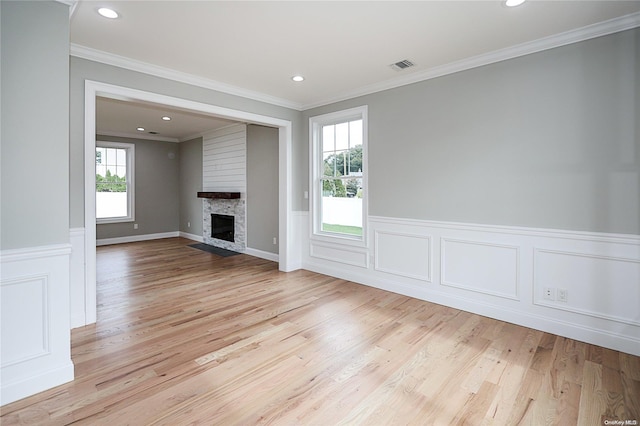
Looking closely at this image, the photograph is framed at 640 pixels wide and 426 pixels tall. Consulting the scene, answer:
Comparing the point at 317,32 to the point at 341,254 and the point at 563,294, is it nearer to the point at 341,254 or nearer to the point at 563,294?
the point at 341,254

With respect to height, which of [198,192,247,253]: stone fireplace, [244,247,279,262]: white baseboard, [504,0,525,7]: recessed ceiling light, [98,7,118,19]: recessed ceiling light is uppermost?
[98,7,118,19]: recessed ceiling light

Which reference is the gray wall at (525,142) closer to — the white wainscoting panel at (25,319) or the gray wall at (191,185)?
the white wainscoting panel at (25,319)

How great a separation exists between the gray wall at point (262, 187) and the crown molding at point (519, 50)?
2252 mm

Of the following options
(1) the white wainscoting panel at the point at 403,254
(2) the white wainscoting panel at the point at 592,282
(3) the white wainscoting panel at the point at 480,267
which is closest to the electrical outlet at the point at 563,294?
(2) the white wainscoting panel at the point at 592,282

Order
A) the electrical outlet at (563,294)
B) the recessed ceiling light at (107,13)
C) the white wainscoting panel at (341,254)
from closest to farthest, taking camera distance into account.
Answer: the recessed ceiling light at (107,13), the electrical outlet at (563,294), the white wainscoting panel at (341,254)

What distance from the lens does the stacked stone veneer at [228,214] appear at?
6.57 meters

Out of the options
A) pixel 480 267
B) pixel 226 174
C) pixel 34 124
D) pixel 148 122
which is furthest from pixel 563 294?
pixel 148 122

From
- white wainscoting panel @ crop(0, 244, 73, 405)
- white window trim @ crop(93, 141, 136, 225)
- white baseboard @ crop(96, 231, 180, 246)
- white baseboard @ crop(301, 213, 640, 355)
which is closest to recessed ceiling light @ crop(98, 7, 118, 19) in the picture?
white wainscoting panel @ crop(0, 244, 73, 405)

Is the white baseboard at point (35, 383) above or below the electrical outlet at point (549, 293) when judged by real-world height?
below

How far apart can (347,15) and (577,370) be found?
3127mm

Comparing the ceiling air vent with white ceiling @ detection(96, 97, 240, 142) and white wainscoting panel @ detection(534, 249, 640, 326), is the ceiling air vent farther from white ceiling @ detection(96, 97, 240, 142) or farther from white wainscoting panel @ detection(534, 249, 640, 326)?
white ceiling @ detection(96, 97, 240, 142)

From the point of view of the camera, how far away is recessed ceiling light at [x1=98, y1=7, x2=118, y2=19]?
2363 mm

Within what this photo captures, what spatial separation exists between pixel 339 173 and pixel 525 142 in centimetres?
240

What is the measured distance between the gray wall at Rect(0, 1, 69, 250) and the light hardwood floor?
106cm
